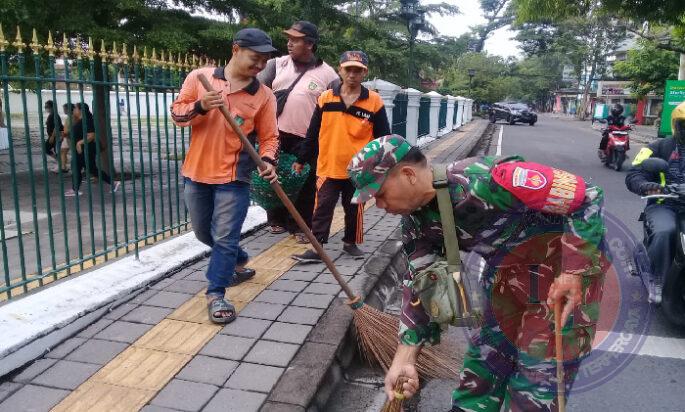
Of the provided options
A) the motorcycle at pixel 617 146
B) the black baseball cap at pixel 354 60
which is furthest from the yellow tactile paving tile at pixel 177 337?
the motorcycle at pixel 617 146

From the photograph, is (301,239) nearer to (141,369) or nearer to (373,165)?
(141,369)

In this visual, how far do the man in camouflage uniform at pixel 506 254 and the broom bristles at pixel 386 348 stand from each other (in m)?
0.73

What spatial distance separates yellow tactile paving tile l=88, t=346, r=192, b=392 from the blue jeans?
1.89 ft

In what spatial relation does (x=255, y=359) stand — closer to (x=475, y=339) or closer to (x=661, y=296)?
(x=475, y=339)

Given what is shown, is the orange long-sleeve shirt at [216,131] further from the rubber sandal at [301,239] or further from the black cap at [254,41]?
the rubber sandal at [301,239]

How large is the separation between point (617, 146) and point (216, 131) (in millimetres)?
10633

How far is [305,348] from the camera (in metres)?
2.99

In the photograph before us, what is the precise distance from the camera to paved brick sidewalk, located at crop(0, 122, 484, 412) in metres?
2.47

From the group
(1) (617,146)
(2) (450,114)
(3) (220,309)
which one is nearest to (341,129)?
(3) (220,309)

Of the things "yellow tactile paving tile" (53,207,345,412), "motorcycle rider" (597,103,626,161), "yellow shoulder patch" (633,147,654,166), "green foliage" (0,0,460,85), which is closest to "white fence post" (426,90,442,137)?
"green foliage" (0,0,460,85)

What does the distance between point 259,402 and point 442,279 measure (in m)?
1.10

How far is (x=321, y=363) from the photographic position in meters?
2.82

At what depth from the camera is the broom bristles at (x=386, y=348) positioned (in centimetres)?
309

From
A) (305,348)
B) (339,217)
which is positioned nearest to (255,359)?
(305,348)
